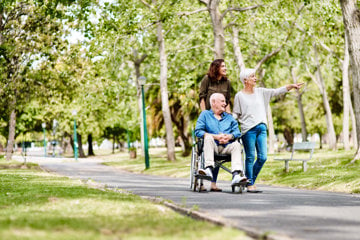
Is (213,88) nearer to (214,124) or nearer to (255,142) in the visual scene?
(214,124)

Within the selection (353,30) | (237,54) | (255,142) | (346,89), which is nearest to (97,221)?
(255,142)

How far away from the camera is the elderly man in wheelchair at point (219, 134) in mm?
10656

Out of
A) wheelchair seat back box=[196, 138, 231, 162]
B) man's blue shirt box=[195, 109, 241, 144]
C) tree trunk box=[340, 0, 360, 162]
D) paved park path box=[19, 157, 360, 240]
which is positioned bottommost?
paved park path box=[19, 157, 360, 240]

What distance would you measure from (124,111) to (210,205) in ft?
127

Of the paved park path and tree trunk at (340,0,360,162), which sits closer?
the paved park path

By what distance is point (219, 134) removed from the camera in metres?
10.8

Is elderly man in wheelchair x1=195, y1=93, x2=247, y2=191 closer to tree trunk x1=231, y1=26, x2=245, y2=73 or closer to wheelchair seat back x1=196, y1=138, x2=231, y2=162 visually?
wheelchair seat back x1=196, y1=138, x2=231, y2=162

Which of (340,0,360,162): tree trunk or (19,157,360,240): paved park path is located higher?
(340,0,360,162): tree trunk

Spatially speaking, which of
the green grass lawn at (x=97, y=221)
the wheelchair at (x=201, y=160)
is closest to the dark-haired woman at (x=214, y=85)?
the wheelchair at (x=201, y=160)

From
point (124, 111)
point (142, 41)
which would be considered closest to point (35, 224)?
point (142, 41)

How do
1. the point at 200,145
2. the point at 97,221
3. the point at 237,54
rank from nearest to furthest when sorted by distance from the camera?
the point at 97,221 < the point at 200,145 < the point at 237,54

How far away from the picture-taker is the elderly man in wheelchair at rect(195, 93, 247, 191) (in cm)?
1066

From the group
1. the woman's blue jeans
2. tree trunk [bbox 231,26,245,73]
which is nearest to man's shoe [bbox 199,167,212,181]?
the woman's blue jeans

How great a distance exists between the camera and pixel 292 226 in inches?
254
